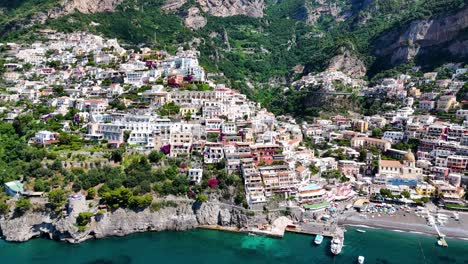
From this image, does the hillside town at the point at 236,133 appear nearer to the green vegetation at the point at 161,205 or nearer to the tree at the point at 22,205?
the tree at the point at 22,205

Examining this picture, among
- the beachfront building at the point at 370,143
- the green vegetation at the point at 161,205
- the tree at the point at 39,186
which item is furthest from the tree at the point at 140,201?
the beachfront building at the point at 370,143

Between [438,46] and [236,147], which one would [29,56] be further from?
[438,46]

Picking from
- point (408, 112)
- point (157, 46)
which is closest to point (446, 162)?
point (408, 112)

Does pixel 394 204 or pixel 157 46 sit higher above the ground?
pixel 157 46

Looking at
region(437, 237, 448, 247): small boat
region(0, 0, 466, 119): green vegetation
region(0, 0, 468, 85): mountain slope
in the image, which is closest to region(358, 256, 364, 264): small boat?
region(437, 237, 448, 247): small boat

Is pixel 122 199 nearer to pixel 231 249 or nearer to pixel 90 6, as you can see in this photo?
pixel 231 249

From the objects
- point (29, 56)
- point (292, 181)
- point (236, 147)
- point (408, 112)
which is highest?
point (29, 56)

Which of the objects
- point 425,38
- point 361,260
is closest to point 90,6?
point 425,38
